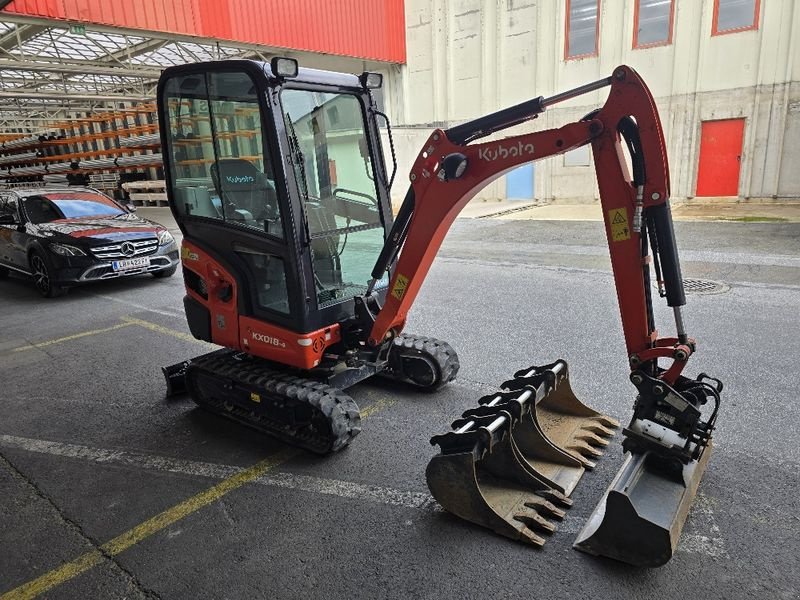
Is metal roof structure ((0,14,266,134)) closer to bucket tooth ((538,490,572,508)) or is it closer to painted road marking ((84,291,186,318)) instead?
painted road marking ((84,291,186,318))

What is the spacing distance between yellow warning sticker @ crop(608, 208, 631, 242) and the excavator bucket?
1.13 m

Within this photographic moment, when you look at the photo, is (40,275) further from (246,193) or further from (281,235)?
(281,235)

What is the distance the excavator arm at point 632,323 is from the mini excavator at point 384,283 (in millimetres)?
10

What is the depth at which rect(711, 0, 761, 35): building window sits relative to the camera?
51.6 ft

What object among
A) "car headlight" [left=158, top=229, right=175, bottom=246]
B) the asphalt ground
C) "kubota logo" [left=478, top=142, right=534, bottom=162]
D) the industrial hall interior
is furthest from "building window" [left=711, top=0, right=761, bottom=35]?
"kubota logo" [left=478, top=142, right=534, bottom=162]

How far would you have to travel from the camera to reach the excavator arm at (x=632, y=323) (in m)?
2.93

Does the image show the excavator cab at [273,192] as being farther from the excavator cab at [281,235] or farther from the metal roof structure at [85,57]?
the metal roof structure at [85,57]

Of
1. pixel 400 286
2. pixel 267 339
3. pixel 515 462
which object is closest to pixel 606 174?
pixel 400 286

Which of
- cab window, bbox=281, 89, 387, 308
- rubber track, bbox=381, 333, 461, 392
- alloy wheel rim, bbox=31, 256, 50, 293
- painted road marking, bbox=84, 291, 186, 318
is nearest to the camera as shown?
cab window, bbox=281, 89, 387, 308

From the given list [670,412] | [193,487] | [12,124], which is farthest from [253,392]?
[12,124]

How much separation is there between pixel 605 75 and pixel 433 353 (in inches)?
650

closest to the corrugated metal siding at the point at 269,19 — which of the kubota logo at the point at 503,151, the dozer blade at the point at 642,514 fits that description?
the kubota logo at the point at 503,151

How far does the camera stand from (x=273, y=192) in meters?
4.01

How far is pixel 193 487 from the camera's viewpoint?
12.6 feet
